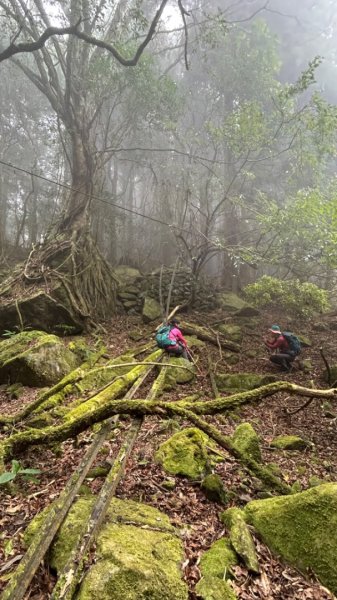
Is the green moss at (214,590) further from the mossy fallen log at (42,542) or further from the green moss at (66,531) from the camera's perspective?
the mossy fallen log at (42,542)

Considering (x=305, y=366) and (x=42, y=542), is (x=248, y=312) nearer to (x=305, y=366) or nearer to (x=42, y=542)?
(x=305, y=366)

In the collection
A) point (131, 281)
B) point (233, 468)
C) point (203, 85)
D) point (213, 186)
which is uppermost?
point (203, 85)

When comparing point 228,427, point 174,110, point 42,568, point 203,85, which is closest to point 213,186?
point 174,110

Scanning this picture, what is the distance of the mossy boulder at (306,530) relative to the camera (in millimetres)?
2598

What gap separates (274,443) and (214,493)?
2191 millimetres

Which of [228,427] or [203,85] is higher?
[203,85]

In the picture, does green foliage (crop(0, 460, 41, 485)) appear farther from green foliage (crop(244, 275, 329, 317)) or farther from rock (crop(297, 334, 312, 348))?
green foliage (crop(244, 275, 329, 317))

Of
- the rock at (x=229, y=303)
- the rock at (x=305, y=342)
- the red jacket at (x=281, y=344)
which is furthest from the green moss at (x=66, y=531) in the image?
the rock at (x=229, y=303)

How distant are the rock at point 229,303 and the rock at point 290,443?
7.42 meters

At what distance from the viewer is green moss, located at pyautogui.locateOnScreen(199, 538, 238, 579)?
2.53 m

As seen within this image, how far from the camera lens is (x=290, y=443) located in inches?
210

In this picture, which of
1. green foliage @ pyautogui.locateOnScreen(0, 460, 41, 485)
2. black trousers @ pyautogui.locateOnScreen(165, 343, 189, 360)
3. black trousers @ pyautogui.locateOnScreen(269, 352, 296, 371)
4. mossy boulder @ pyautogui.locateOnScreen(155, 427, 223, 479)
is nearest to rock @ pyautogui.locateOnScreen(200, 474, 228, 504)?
mossy boulder @ pyautogui.locateOnScreen(155, 427, 223, 479)

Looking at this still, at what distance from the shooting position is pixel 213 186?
20000mm

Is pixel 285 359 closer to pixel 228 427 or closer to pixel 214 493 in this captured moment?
pixel 228 427
